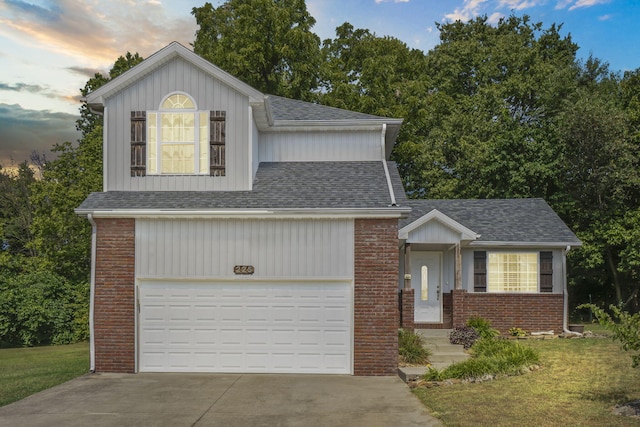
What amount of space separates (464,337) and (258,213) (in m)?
6.84

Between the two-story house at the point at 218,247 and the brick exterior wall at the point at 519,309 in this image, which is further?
the brick exterior wall at the point at 519,309

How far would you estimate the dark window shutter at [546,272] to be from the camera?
20.1 meters

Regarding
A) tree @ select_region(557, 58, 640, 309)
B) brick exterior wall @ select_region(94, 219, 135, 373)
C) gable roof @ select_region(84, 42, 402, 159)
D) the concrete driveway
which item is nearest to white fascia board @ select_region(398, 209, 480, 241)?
gable roof @ select_region(84, 42, 402, 159)

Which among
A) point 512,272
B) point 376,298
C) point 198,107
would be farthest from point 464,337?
point 198,107

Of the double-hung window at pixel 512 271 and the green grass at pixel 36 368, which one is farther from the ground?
the double-hung window at pixel 512 271

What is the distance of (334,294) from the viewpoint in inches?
555

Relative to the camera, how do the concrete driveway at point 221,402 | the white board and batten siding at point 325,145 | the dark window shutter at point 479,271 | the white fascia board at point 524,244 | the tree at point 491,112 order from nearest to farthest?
the concrete driveway at point 221,402 < the white board and batten siding at point 325,145 < the white fascia board at point 524,244 < the dark window shutter at point 479,271 < the tree at point 491,112

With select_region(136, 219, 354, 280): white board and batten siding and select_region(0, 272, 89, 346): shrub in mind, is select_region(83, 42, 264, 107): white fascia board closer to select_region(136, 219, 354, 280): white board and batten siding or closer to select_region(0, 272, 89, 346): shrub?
select_region(136, 219, 354, 280): white board and batten siding

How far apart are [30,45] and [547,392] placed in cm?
1862

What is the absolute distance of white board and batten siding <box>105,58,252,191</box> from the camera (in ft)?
49.3

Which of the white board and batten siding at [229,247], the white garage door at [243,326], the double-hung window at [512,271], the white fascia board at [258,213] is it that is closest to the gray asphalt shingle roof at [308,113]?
the white fascia board at [258,213]

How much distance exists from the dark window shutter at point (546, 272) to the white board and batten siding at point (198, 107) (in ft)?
35.5

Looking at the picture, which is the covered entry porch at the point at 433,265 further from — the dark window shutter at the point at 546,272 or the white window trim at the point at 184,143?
the white window trim at the point at 184,143

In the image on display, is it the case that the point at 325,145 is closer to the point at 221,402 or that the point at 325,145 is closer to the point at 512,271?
the point at 512,271
